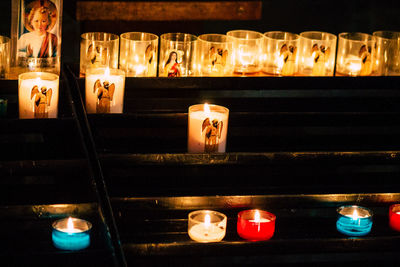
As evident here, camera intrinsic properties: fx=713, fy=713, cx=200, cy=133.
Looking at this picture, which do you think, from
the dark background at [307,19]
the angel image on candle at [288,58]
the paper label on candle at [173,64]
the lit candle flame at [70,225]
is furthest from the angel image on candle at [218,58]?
the dark background at [307,19]

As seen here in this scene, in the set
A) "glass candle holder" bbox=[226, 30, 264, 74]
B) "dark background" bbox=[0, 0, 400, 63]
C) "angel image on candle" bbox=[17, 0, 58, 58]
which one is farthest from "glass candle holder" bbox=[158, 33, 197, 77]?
"dark background" bbox=[0, 0, 400, 63]

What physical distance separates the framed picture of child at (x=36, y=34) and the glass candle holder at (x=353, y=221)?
1057 millimetres

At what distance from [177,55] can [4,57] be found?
0.58 m

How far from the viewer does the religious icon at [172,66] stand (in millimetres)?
2488

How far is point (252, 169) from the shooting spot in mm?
2625

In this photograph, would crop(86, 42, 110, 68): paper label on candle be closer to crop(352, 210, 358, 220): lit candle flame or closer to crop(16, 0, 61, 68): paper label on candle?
crop(16, 0, 61, 68): paper label on candle

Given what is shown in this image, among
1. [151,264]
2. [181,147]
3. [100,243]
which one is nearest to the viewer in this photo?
[100,243]

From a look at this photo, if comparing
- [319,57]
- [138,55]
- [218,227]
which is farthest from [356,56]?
[218,227]

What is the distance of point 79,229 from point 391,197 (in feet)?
3.24

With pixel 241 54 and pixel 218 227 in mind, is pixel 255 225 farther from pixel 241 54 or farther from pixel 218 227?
pixel 241 54

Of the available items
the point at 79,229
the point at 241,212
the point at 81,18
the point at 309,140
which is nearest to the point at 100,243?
the point at 79,229

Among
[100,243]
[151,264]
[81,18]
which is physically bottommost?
[151,264]

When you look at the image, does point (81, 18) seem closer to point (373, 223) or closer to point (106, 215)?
point (106, 215)

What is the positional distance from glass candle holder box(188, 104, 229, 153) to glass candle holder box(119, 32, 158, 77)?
1.06 feet
